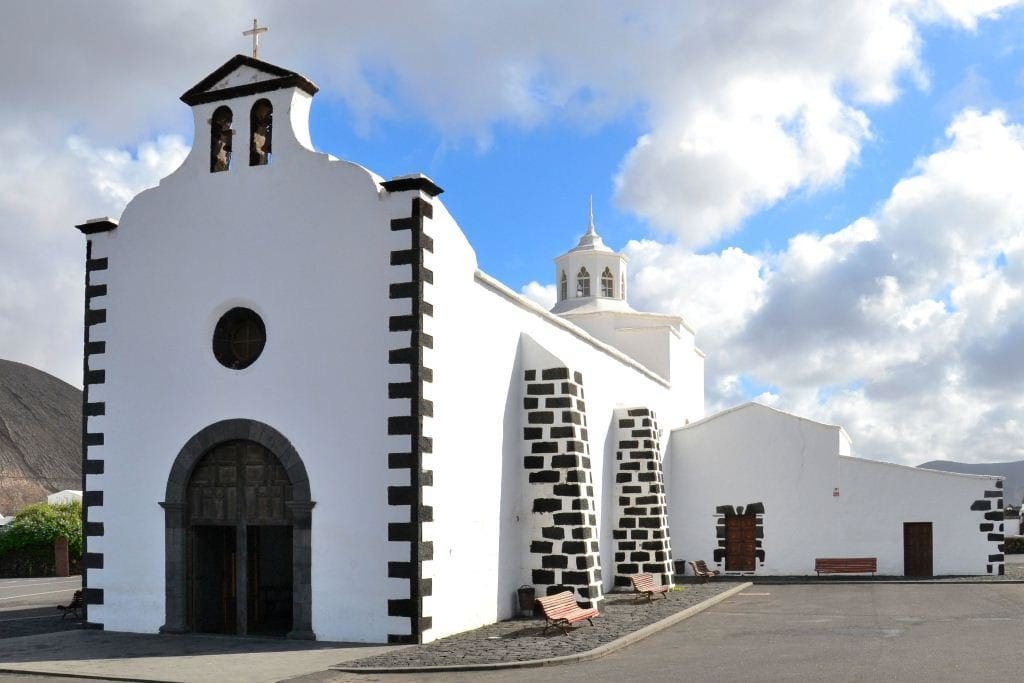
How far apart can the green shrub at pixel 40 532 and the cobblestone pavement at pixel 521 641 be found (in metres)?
21.0

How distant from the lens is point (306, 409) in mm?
15547

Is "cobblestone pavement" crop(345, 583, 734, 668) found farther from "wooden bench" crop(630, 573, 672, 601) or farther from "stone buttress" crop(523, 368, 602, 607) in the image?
"stone buttress" crop(523, 368, 602, 607)

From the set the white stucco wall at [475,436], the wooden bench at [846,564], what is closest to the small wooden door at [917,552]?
the wooden bench at [846,564]

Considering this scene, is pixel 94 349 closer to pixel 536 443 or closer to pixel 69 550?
pixel 536 443

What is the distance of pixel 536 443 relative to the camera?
18750 millimetres

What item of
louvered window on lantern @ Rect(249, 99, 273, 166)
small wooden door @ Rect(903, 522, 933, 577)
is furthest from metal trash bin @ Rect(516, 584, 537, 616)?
small wooden door @ Rect(903, 522, 933, 577)

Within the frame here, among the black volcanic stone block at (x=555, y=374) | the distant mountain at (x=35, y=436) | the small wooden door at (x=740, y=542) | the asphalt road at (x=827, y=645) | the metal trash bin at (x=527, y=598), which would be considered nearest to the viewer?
the asphalt road at (x=827, y=645)

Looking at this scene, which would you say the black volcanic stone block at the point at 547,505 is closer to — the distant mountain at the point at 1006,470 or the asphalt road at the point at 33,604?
the asphalt road at the point at 33,604

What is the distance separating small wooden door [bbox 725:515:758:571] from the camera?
1147 inches

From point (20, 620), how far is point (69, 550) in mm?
15915

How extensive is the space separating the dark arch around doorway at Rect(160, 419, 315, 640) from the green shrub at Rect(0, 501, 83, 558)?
790 inches

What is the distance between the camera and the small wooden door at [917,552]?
92.1 feet

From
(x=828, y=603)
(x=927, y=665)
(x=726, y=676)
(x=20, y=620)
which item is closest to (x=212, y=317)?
(x=20, y=620)

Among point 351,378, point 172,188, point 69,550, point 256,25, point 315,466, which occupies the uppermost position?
point 256,25
